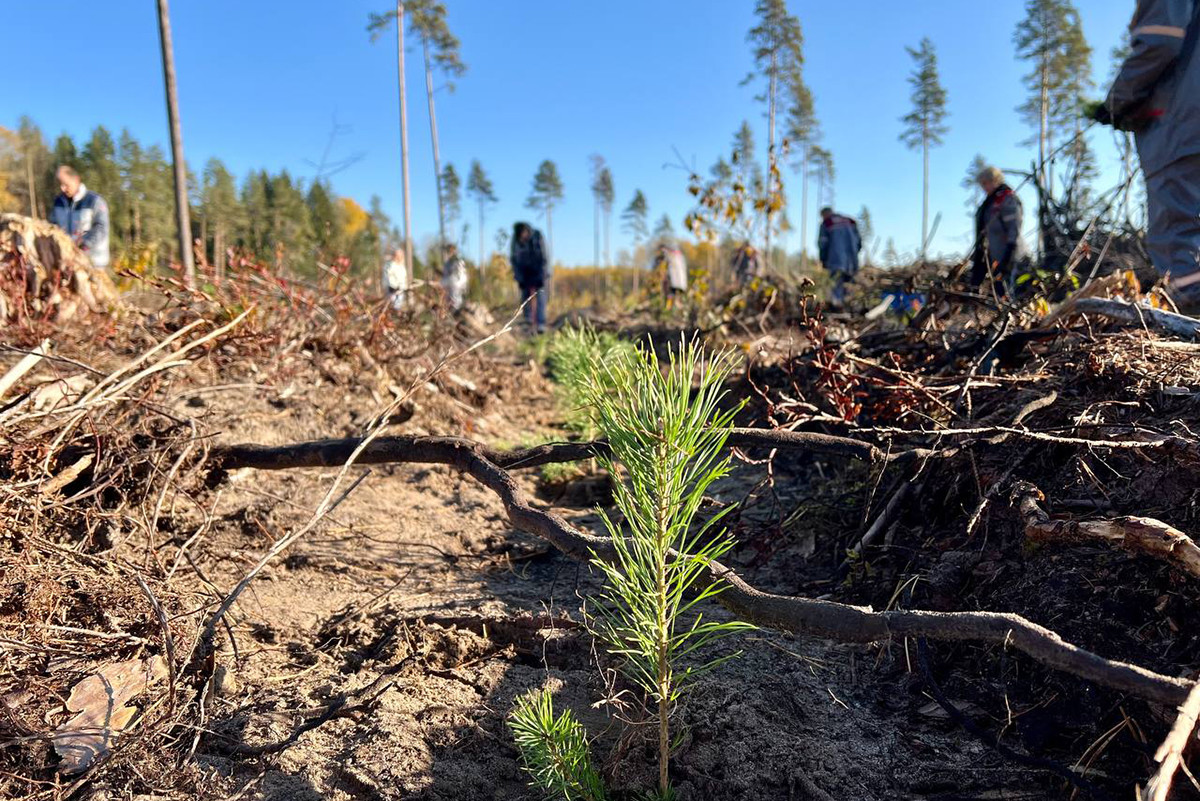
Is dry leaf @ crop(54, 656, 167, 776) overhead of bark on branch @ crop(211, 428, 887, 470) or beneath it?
beneath

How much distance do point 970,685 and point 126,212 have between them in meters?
48.7

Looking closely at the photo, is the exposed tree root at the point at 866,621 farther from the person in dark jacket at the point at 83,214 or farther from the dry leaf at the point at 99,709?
the person in dark jacket at the point at 83,214

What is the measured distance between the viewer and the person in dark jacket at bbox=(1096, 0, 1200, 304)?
3.76m

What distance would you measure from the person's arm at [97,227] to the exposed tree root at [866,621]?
6.39 m

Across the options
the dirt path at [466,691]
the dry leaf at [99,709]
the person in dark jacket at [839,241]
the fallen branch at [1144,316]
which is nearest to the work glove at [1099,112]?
the fallen branch at [1144,316]

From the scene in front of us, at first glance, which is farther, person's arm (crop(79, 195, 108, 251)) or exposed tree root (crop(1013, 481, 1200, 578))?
person's arm (crop(79, 195, 108, 251))

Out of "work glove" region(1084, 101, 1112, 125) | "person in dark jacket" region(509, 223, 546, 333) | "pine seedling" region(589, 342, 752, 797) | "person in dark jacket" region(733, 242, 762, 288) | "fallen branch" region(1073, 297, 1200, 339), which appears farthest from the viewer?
"person in dark jacket" region(509, 223, 546, 333)

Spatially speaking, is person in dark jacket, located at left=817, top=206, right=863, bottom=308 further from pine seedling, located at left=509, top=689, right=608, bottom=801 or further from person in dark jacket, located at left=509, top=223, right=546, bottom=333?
pine seedling, located at left=509, top=689, right=608, bottom=801

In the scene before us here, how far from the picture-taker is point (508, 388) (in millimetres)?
5852

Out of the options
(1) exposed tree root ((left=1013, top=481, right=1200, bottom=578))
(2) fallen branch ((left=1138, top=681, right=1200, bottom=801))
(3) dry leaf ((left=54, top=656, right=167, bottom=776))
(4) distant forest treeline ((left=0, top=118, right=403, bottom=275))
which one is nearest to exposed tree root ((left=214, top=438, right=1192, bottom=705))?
(2) fallen branch ((left=1138, top=681, right=1200, bottom=801))

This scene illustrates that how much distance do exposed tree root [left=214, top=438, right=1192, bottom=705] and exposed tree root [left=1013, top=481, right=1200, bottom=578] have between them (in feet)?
1.14

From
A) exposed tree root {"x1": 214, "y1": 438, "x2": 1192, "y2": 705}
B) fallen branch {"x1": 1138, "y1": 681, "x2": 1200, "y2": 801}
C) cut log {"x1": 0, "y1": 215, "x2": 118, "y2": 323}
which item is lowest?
fallen branch {"x1": 1138, "y1": 681, "x2": 1200, "y2": 801}

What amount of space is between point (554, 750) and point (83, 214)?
7288mm

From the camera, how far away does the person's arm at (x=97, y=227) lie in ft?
20.8
